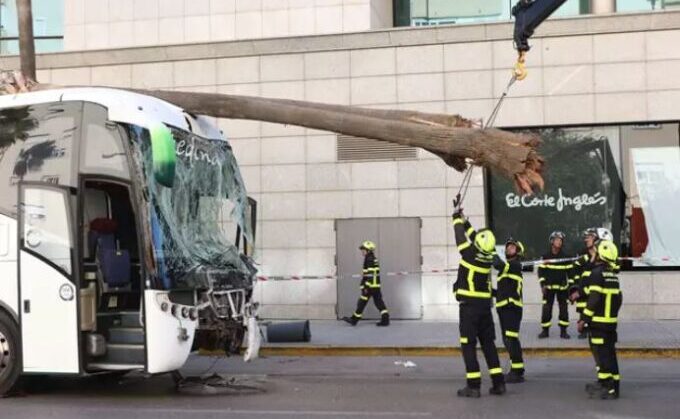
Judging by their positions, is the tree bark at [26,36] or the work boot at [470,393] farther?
the tree bark at [26,36]

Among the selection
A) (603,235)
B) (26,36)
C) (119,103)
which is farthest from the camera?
(26,36)

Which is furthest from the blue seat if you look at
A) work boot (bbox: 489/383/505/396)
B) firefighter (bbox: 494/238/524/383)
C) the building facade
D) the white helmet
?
the building facade

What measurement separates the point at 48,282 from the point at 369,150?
9.37 metres

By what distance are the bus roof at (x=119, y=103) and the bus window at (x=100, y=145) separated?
0.11 metres

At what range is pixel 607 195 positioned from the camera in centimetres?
1592

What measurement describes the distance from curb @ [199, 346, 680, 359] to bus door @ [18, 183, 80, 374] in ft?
12.0

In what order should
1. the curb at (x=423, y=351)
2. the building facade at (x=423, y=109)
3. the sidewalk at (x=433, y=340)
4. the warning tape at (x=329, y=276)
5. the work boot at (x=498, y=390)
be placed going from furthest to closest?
1. the warning tape at (x=329, y=276)
2. the building facade at (x=423, y=109)
3. the sidewalk at (x=433, y=340)
4. the curb at (x=423, y=351)
5. the work boot at (x=498, y=390)

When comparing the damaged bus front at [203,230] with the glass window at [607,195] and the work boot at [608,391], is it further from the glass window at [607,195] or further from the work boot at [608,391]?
the glass window at [607,195]

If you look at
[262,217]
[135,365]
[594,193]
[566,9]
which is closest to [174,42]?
[262,217]

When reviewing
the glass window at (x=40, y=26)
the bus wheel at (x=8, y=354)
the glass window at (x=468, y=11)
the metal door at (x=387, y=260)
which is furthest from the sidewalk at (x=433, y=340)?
the glass window at (x=40, y=26)

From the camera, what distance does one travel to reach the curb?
11.9 meters

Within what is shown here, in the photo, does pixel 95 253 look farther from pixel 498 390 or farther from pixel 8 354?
pixel 498 390

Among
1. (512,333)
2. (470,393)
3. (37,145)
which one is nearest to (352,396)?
(470,393)

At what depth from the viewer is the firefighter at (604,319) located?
8602 millimetres
